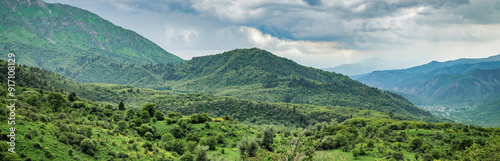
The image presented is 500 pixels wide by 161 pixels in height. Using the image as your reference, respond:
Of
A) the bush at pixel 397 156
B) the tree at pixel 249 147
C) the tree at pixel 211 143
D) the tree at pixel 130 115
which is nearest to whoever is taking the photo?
the bush at pixel 397 156

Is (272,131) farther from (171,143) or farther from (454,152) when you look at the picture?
(454,152)

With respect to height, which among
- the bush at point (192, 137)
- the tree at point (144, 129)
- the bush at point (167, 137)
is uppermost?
the tree at point (144, 129)

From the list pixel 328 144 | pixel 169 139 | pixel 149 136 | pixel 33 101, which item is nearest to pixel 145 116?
pixel 149 136

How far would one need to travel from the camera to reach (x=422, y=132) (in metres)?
84.2

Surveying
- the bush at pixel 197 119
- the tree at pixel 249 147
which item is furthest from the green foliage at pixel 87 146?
the bush at pixel 197 119

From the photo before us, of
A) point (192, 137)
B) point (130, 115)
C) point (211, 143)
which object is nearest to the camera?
point (211, 143)

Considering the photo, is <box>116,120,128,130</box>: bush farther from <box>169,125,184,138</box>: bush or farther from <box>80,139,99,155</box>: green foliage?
<box>80,139,99,155</box>: green foliage

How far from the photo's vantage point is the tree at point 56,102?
64.2m

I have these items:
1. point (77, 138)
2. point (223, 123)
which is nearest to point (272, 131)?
point (223, 123)

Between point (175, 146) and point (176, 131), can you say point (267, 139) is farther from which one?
point (176, 131)

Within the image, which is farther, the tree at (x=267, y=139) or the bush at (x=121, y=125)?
the tree at (x=267, y=139)

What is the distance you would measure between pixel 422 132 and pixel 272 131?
4895cm

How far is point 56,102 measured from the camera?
6562cm

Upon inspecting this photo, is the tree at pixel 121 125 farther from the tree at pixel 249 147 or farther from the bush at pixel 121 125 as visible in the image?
the tree at pixel 249 147
